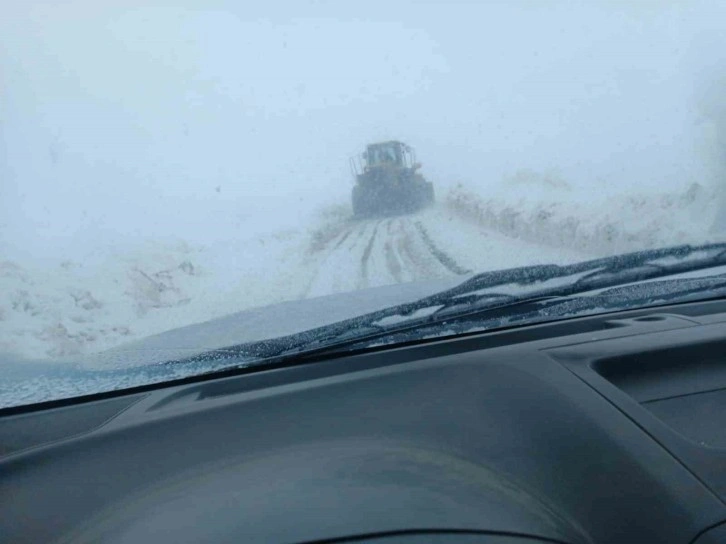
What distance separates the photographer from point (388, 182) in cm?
481

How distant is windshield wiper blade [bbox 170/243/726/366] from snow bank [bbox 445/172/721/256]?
648mm

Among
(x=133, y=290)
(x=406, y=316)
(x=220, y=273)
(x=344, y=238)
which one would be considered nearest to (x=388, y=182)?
(x=344, y=238)

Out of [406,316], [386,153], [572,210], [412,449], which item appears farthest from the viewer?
[572,210]

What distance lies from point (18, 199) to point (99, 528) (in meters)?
2.21

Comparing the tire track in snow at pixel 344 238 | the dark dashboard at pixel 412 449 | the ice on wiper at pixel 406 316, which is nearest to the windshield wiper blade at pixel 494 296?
the ice on wiper at pixel 406 316

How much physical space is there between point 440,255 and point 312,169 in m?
0.96

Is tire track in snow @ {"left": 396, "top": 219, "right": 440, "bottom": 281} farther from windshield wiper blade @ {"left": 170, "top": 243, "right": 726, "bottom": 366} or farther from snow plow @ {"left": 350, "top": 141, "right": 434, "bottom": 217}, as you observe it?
windshield wiper blade @ {"left": 170, "top": 243, "right": 726, "bottom": 366}

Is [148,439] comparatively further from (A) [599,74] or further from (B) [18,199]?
(A) [599,74]

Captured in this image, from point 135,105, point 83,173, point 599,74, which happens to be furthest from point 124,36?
point 599,74

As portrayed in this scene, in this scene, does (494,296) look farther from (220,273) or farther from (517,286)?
(220,273)

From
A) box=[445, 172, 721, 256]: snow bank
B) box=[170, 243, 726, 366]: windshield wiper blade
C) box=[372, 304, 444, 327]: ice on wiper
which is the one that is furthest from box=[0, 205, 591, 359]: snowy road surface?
box=[372, 304, 444, 327]: ice on wiper

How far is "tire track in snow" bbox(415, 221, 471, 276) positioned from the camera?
4.54 metres

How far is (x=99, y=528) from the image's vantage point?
251 cm

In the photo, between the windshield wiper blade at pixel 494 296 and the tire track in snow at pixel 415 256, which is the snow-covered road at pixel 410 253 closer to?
the tire track in snow at pixel 415 256
